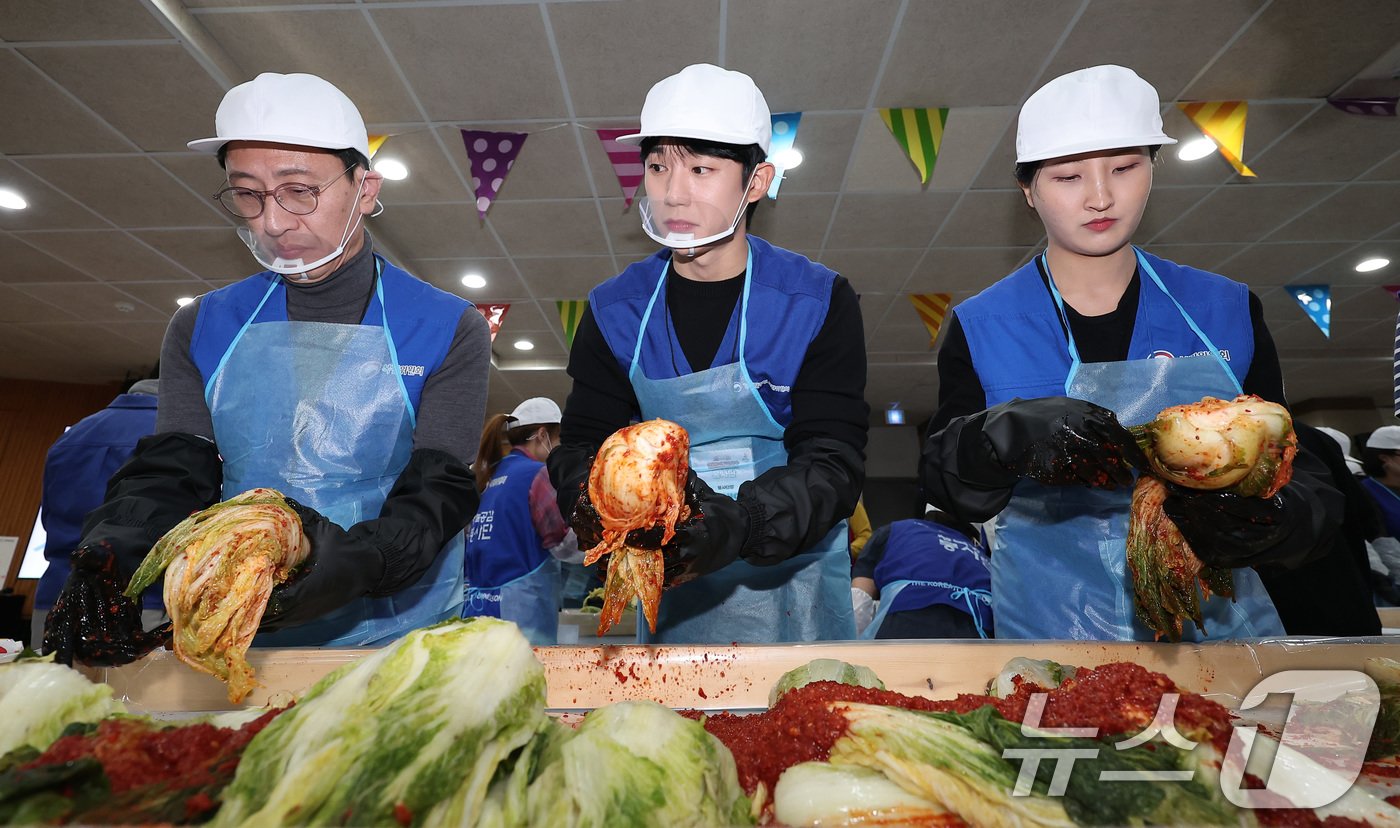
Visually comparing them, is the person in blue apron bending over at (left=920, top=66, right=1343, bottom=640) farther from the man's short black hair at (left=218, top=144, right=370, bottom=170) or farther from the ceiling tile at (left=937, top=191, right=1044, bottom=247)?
the ceiling tile at (left=937, top=191, right=1044, bottom=247)

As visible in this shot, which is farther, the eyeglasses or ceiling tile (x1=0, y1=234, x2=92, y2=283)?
ceiling tile (x1=0, y1=234, x2=92, y2=283)

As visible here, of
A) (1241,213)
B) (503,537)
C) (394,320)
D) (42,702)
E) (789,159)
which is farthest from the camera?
(1241,213)

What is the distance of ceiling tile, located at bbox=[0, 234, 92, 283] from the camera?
8.12m

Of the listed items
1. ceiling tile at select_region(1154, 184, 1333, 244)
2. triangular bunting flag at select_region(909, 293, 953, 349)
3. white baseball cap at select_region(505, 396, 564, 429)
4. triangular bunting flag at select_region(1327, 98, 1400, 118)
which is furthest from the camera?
triangular bunting flag at select_region(909, 293, 953, 349)

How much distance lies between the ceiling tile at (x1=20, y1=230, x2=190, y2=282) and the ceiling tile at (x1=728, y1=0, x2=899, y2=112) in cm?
743

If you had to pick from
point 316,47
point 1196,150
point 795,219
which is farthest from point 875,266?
point 316,47

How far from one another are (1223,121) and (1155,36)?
127cm

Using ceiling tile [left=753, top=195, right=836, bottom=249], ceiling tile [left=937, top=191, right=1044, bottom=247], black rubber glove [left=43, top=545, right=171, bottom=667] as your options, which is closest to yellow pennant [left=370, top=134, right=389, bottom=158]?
ceiling tile [left=753, top=195, right=836, bottom=249]

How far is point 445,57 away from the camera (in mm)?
5102

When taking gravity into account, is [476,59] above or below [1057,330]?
above

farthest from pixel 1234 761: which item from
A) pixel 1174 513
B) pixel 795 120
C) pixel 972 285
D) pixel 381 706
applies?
pixel 972 285

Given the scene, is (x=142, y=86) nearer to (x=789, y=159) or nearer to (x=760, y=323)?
(x=789, y=159)

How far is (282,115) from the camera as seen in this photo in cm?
206

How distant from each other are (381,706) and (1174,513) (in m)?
1.56
